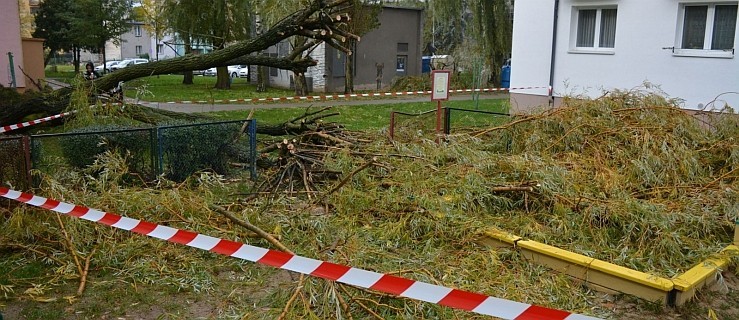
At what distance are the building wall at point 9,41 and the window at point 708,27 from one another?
17.2 meters

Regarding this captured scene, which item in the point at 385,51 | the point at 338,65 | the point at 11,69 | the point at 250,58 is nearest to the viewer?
the point at 250,58

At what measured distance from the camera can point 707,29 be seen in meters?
11.8

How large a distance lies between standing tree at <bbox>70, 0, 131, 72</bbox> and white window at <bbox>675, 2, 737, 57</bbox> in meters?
36.3

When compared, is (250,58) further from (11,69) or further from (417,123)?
(11,69)

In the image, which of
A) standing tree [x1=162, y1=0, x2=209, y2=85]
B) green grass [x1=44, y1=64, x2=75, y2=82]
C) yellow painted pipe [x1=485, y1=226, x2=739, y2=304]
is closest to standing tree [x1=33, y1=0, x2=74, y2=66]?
green grass [x1=44, y1=64, x2=75, y2=82]

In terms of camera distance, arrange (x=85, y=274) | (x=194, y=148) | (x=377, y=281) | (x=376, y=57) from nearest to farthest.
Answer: (x=377, y=281) < (x=85, y=274) < (x=194, y=148) < (x=376, y=57)

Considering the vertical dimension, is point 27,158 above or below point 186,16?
below

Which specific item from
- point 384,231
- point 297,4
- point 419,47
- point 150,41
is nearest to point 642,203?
point 384,231

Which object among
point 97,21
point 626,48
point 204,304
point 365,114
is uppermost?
point 97,21

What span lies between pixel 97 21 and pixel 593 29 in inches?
1381

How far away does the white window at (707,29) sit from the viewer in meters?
11.5

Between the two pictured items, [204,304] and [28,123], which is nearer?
[204,304]

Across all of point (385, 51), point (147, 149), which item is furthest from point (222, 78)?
point (147, 149)

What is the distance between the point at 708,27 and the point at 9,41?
17.8 meters
